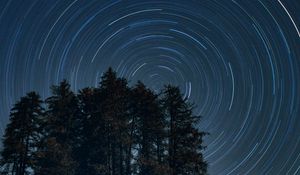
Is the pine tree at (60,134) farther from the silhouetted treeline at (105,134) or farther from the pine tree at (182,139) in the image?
the pine tree at (182,139)

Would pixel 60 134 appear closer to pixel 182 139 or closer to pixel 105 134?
pixel 105 134

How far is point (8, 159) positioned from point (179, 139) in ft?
45.8

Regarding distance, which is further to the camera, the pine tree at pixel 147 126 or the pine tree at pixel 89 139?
the pine tree at pixel 89 139

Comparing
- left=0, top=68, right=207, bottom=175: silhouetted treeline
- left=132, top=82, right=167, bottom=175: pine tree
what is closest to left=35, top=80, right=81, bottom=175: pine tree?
left=0, top=68, right=207, bottom=175: silhouetted treeline

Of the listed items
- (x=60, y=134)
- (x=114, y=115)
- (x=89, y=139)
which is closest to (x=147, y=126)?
(x=114, y=115)

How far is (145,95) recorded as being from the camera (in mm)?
30016

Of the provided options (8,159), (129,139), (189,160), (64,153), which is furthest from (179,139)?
(8,159)

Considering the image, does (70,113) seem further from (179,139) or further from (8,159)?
(179,139)

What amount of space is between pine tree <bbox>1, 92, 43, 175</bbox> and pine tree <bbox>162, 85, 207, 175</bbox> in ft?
35.7

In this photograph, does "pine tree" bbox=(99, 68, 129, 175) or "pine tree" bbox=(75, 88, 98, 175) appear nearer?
"pine tree" bbox=(99, 68, 129, 175)

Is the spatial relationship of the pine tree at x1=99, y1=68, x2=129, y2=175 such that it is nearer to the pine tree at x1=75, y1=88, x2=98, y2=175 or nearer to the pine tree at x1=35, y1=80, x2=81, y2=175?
the pine tree at x1=75, y1=88, x2=98, y2=175

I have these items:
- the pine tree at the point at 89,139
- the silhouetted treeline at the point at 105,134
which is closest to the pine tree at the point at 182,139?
the silhouetted treeline at the point at 105,134

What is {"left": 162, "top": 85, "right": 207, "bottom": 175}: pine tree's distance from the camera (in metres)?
26.2

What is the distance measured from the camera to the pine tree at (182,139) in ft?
86.0
